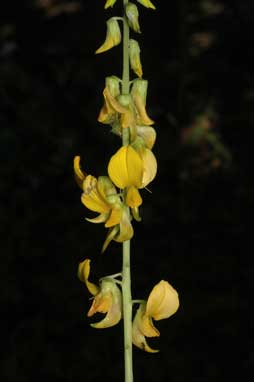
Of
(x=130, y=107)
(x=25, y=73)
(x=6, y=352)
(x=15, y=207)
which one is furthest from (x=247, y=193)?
(x=130, y=107)

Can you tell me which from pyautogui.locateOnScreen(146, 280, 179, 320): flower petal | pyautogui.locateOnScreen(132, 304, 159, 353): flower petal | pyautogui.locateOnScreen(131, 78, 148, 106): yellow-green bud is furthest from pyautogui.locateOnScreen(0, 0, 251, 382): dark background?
pyautogui.locateOnScreen(131, 78, 148, 106): yellow-green bud

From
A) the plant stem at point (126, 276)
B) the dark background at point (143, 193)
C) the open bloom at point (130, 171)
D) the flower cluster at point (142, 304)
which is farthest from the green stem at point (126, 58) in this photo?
the dark background at point (143, 193)

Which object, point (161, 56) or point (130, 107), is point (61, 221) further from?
point (130, 107)

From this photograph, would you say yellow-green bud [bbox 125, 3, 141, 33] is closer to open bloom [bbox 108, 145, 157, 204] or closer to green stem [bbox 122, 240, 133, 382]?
open bloom [bbox 108, 145, 157, 204]

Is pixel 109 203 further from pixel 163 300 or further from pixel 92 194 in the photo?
pixel 163 300

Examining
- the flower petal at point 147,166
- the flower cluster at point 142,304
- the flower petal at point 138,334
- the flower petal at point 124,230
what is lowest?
the flower petal at point 138,334

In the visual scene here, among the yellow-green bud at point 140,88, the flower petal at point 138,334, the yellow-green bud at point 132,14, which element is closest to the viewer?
the yellow-green bud at point 132,14

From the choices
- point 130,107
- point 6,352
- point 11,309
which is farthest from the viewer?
point 11,309

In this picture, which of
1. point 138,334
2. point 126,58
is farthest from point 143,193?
point 126,58

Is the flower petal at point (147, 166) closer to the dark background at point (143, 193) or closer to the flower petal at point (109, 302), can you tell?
the flower petal at point (109, 302)
